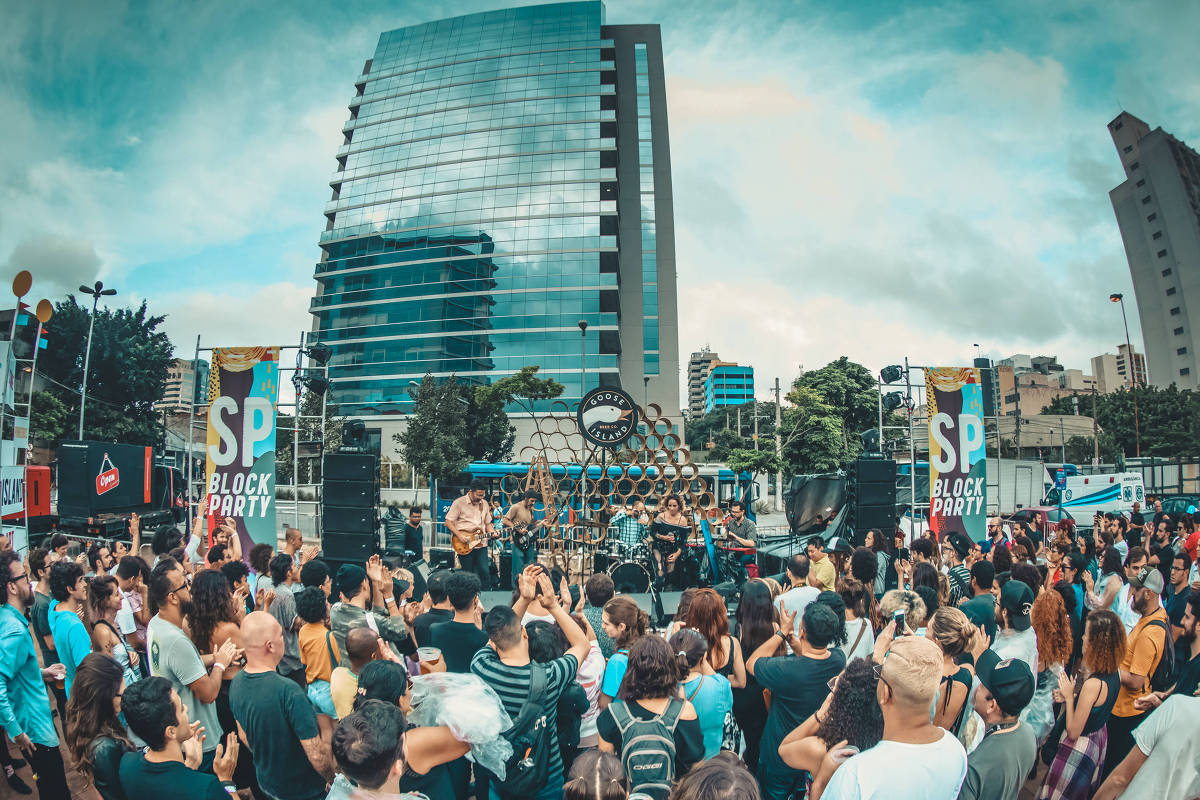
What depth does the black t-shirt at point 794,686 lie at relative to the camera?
3332mm

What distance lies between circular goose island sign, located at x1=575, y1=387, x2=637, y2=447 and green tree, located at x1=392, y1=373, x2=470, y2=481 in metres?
21.8

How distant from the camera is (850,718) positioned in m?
2.49

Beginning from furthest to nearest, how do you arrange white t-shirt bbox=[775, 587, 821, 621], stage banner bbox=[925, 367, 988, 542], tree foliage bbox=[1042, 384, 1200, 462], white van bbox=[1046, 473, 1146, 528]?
tree foliage bbox=[1042, 384, 1200, 462] → white van bbox=[1046, 473, 1146, 528] → stage banner bbox=[925, 367, 988, 542] → white t-shirt bbox=[775, 587, 821, 621]

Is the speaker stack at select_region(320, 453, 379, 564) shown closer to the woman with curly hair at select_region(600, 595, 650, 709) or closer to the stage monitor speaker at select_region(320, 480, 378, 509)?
the stage monitor speaker at select_region(320, 480, 378, 509)

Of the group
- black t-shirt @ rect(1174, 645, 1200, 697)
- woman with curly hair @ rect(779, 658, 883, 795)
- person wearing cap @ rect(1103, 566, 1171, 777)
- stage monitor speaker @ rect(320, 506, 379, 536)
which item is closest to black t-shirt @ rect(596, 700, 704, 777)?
woman with curly hair @ rect(779, 658, 883, 795)

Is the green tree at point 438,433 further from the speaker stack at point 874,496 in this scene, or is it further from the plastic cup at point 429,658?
the plastic cup at point 429,658

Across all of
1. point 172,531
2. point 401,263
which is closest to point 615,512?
point 172,531

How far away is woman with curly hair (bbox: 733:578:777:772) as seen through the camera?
12.8 feet

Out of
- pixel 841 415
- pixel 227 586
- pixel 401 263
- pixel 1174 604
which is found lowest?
pixel 1174 604

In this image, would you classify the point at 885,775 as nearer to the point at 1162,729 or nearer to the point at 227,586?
the point at 1162,729

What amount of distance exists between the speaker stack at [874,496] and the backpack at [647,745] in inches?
347

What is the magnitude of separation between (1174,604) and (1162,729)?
3.87 meters

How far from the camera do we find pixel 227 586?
381cm

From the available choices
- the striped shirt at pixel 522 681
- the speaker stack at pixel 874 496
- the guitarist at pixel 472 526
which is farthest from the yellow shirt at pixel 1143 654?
the guitarist at pixel 472 526
